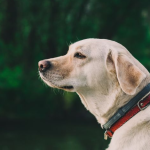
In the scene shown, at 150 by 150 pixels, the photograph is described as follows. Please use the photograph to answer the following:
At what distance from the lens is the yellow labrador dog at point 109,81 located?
338cm

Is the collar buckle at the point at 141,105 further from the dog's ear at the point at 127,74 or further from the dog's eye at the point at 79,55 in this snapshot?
the dog's eye at the point at 79,55

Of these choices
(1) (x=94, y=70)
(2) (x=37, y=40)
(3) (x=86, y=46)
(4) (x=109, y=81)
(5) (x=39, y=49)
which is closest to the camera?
(4) (x=109, y=81)

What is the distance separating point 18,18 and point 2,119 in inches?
193

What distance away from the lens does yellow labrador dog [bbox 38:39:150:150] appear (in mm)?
3383

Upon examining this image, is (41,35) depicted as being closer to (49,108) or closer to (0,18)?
(0,18)

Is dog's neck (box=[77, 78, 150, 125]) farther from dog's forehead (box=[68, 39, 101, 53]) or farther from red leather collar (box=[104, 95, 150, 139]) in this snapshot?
dog's forehead (box=[68, 39, 101, 53])

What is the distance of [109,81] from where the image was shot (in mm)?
3670

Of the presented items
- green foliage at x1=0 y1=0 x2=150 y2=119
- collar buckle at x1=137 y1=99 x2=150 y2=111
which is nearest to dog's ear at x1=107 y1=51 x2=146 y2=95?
collar buckle at x1=137 y1=99 x2=150 y2=111

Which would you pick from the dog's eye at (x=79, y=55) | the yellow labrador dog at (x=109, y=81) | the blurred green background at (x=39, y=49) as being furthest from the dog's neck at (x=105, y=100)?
the blurred green background at (x=39, y=49)

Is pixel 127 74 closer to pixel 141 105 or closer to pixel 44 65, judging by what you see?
pixel 141 105

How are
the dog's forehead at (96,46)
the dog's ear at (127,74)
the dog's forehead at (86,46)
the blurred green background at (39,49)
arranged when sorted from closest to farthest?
the dog's ear at (127,74) → the dog's forehead at (96,46) → the dog's forehead at (86,46) → the blurred green background at (39,49)

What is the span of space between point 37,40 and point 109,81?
1467cm

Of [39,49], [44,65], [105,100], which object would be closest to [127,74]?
[105,100]

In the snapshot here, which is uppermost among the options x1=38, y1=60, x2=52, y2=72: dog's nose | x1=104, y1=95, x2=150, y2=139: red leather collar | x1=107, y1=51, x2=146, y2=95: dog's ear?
x1=38, y1=60, x2=52, y2=72: dog's nose
